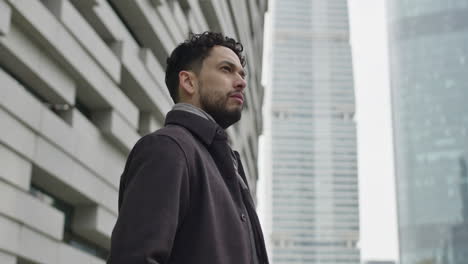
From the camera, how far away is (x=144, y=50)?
15.1 m

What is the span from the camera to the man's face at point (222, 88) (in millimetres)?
2771

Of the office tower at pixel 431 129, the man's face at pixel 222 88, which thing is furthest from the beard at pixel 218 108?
the office tower at pixel 431 129

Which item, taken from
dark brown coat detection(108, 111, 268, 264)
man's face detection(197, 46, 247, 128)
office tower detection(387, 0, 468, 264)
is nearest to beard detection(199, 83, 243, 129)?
man's face detection(197, 46, 247, 128)

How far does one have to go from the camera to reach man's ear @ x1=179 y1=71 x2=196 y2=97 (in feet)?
9.33

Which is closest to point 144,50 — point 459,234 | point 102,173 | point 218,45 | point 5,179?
point 102,173

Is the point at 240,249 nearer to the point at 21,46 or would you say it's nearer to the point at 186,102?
the point at 186,102

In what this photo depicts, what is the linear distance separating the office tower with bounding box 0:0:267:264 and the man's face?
6.86m

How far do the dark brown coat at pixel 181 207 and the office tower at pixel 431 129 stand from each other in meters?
68.5

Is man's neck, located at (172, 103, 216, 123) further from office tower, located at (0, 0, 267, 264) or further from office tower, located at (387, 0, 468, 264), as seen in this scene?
office tower, located at (387, 0, 468, 264)

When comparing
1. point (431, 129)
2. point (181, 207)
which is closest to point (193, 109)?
point (181, 207)

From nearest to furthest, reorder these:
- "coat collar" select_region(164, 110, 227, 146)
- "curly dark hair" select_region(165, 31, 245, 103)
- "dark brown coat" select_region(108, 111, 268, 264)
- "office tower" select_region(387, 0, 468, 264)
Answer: "dark brown coat" select_region(108, 111, 268, 264)
"coat collar" select_region(164, 110, 227, 146)
"curly dark hair" select_region(165, 31, 245, 103)
"office tower" select_region(387, 0, 468, 264)

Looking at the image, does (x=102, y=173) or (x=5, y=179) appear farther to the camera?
(x=102, y=173)

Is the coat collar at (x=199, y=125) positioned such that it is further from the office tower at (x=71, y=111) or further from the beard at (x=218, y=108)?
the office tower at (x=71, y=111)

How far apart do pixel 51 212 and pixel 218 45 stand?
8300 mm
